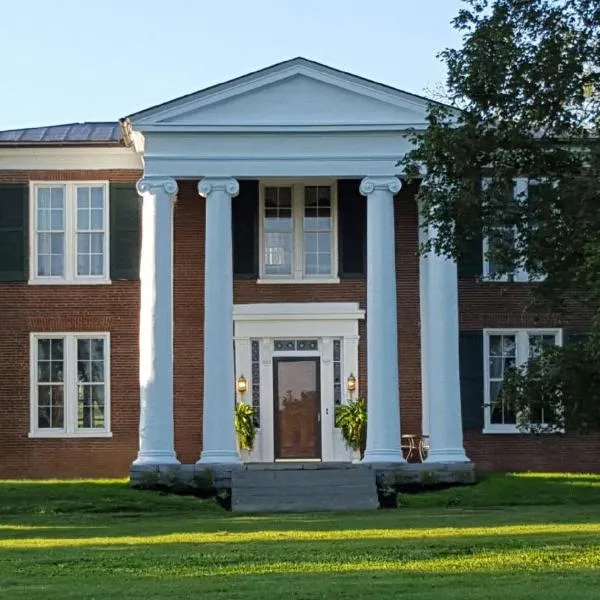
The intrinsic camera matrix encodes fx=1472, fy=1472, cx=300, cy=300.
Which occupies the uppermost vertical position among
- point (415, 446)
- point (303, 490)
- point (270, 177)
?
point (270, 177)

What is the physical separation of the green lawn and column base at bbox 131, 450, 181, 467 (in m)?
0.57

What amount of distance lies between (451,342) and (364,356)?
3.07 meters

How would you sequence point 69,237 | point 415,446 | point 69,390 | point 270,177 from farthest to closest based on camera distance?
point 69,390, point 69,237, point 415,446, point 270,177

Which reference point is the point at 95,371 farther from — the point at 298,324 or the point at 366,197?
the point at 366,197

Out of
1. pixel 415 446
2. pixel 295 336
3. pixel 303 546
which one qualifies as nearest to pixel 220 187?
pixel 295 336

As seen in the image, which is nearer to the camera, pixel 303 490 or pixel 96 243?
pixel 303 490

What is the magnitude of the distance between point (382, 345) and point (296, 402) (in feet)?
12.2

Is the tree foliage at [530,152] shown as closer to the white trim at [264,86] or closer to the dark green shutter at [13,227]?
the white trim at [264,86]

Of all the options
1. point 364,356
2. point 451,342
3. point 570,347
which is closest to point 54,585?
point 570,347

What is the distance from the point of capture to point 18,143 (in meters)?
31.1

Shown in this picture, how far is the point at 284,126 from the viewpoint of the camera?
2927 centimetres

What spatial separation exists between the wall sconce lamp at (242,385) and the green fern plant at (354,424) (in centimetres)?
210

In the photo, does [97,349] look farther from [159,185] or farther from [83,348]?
[159,185]

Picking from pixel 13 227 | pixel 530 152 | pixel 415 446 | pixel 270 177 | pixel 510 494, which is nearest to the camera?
pixel 530 152
